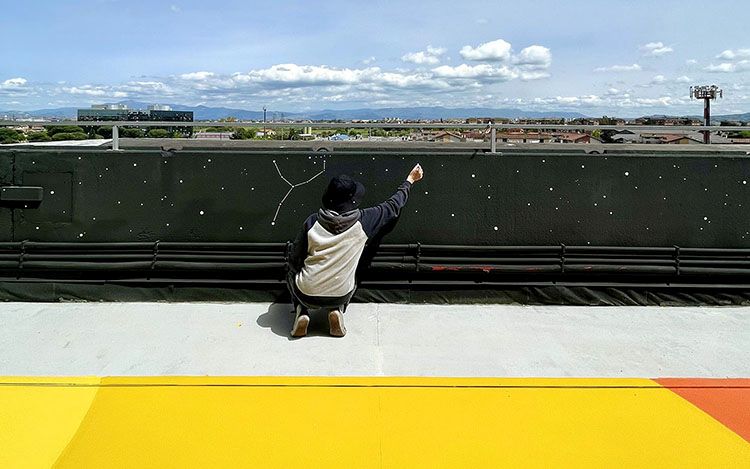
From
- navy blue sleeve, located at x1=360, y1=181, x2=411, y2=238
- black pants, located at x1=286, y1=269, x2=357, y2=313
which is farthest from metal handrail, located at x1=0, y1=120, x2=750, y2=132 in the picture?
black pants, located at x1=286, y1=269, x2=357, y2=313

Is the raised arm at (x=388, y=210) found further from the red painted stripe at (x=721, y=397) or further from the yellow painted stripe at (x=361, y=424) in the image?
the red painted stripe at (x=721, y=397)

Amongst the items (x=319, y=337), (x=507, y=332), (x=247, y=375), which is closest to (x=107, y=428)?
(x=247, y=375)

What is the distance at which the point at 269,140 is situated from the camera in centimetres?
771

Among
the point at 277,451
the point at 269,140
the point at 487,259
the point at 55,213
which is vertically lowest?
the point at 277,451

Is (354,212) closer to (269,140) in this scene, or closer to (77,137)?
(269,140)

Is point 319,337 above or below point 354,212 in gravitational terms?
below

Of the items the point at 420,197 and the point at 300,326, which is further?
the point at 420,197

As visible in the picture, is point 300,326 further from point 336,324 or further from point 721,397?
point 721,397

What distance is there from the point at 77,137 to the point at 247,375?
18.1 ft

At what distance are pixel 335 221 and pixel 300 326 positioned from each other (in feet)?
3.01

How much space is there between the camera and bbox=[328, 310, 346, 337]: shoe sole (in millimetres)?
5023

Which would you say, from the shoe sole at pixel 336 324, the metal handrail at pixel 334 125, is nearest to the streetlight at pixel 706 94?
the metal handrail at pixel 334 125

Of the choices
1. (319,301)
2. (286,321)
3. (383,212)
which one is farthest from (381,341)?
(383,212)

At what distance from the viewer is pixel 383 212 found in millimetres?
5375
